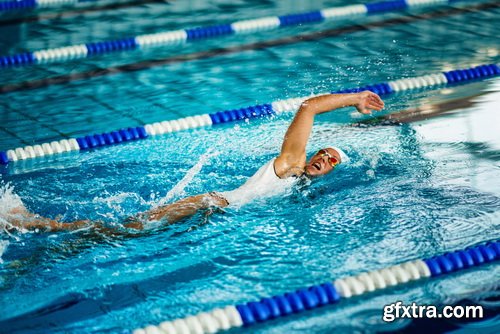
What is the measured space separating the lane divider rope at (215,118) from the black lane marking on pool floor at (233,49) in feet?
4.01

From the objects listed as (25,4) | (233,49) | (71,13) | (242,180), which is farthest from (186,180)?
(25,4)

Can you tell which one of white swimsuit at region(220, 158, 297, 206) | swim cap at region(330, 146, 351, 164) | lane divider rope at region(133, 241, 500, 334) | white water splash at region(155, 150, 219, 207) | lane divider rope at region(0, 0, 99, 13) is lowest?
lane divider rope at region(133, 241, 500, 334)

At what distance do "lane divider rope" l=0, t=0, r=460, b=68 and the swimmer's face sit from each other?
3243mm

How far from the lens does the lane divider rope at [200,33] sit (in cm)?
706

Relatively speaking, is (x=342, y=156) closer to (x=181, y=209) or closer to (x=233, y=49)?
(x=181, y=209)

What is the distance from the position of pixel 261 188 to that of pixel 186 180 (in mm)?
531

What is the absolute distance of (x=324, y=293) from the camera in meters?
3.43

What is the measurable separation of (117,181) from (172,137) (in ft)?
2.67

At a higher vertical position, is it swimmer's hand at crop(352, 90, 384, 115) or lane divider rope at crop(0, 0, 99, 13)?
lane divider rope at crop(0, 0, 99, 13)

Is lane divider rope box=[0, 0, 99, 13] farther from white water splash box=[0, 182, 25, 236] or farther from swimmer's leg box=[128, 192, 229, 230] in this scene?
swimmer's leg box=[128, 192, 229, 230]

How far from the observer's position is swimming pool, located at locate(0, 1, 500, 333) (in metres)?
3.53

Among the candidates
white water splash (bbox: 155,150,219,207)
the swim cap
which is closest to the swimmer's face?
the swim cap

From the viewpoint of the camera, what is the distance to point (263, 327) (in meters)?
3.29

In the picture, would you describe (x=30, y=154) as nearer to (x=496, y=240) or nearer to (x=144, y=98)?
(x=144, y=98)
